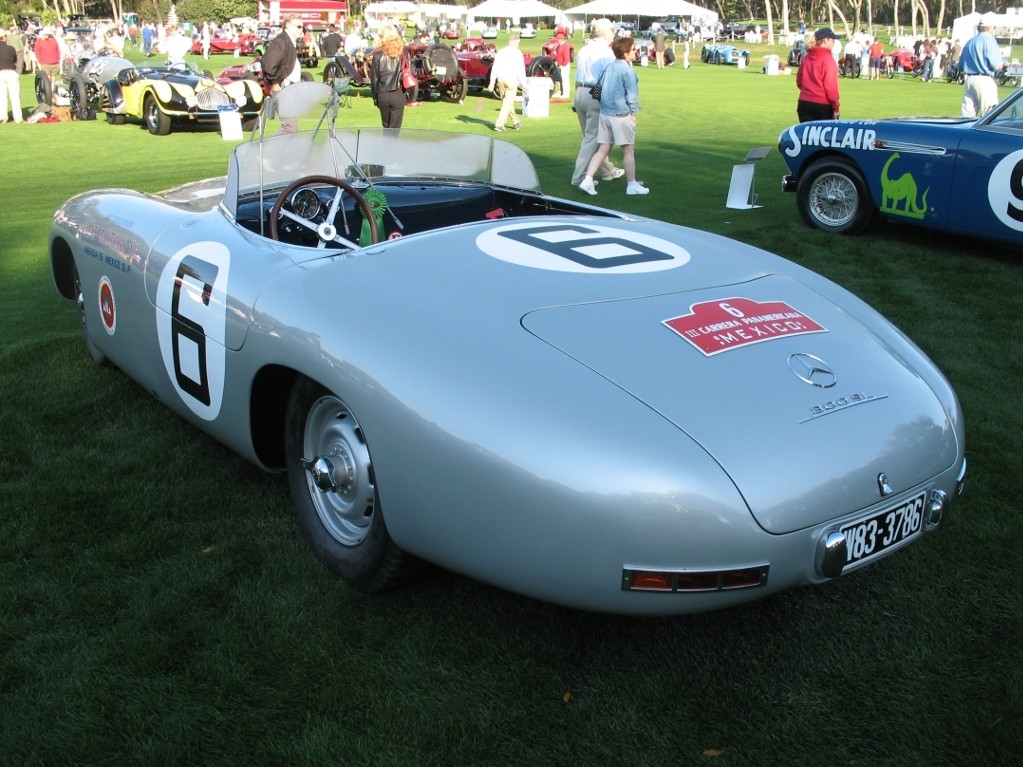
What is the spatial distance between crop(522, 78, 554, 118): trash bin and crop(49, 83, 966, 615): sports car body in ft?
47.4

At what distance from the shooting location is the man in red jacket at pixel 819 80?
9.20 metres

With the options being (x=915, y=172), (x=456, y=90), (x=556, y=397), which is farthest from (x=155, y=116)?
(x=556, y=397)

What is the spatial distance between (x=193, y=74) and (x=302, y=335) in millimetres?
14649

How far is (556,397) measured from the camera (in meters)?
2.15

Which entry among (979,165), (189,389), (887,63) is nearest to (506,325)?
(189,389)

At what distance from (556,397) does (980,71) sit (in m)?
11.2

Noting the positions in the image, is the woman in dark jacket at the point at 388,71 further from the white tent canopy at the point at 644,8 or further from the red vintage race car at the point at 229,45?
the white tent canopy at the point at 644,8

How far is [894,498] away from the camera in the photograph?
2229 mm

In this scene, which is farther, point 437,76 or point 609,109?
point 437,76

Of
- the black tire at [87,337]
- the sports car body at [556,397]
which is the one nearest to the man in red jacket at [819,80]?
the sports car body at [556,397]

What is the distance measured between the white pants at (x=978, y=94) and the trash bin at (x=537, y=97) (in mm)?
7856

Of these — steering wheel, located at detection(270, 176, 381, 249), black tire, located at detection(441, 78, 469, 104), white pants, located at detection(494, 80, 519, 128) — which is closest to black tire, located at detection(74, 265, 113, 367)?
steering wheel, located at detection(270, 176, 381, 249)

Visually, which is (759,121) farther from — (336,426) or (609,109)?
Answer: (336,426)

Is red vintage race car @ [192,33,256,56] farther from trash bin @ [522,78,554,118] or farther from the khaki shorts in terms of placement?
the khaki shorts
